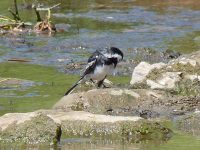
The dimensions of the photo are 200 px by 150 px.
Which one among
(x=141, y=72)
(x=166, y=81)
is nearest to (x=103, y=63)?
(x=141, y=72)

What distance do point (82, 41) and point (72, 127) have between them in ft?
31.8

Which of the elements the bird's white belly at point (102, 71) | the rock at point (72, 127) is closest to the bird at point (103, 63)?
the bird's white belly at point (102, 71)

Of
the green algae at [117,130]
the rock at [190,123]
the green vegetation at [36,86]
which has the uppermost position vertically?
the green algae at [117,130]

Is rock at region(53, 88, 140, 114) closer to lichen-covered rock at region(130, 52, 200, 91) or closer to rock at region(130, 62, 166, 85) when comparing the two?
lichen-covered rock at region(130, 52, 200, 91)

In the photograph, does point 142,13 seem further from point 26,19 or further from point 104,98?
point 104,98

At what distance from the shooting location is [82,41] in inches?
768

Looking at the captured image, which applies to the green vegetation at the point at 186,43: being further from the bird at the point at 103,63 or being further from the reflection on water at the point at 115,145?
the reflection on water at the point at 115,145

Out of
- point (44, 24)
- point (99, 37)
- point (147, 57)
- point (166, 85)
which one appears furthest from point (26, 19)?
point (166, 85)

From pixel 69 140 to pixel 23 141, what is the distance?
555 mm

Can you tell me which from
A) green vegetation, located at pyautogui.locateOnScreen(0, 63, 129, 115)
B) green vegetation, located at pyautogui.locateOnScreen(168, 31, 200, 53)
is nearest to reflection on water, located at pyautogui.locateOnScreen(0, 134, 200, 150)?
green vegetation, located at pyautogui.locateOnScreen(0, 63, 129, 115)

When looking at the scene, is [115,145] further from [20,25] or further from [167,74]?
[20,25]

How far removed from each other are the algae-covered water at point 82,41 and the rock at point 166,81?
1.14 meters

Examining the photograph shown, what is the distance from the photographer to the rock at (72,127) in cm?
944

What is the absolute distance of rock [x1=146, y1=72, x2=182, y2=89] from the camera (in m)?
12.7
